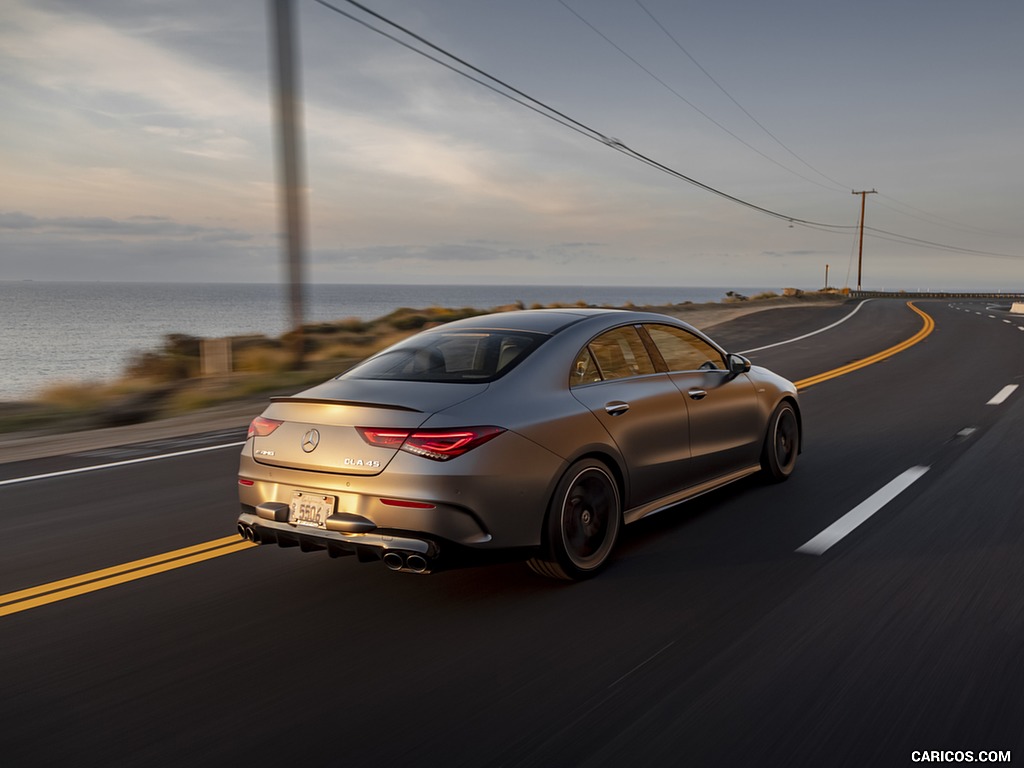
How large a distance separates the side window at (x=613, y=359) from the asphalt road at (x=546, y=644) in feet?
3.73

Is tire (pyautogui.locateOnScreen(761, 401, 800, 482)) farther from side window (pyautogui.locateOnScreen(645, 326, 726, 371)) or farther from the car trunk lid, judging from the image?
the car trunk lid

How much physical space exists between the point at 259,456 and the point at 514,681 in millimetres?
2003

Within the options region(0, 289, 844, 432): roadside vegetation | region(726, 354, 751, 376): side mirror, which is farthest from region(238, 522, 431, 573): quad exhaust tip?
region(0, 289, 844, 432): roadside vegetation

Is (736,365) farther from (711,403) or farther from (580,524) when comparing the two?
(580,524)

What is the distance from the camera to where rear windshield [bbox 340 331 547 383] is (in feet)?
16.5

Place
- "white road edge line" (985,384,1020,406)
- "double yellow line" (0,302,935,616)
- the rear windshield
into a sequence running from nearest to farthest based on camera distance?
"double yellow line" (0,302,935,616)
the rear windshield
"white road edge line" (985,384,1020,406)

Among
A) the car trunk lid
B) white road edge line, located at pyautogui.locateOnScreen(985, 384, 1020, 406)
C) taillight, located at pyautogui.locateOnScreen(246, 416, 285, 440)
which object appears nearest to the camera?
the car trunk lid

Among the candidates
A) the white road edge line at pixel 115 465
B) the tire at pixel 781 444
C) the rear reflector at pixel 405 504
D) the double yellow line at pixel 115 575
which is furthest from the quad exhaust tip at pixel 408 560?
the white road edge line at pixel 115 465

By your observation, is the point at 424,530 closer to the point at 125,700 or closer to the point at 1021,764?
the point at 125,700

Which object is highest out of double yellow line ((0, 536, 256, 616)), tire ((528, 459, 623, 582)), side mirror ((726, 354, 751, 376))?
side mirror ((726, 354, 751, 376))

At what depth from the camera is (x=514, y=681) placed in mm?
3617

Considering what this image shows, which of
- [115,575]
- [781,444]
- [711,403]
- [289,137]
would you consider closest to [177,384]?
[289,137]

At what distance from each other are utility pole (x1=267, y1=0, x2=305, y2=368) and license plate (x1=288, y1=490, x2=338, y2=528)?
36.1ft

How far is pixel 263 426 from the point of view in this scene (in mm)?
4820
